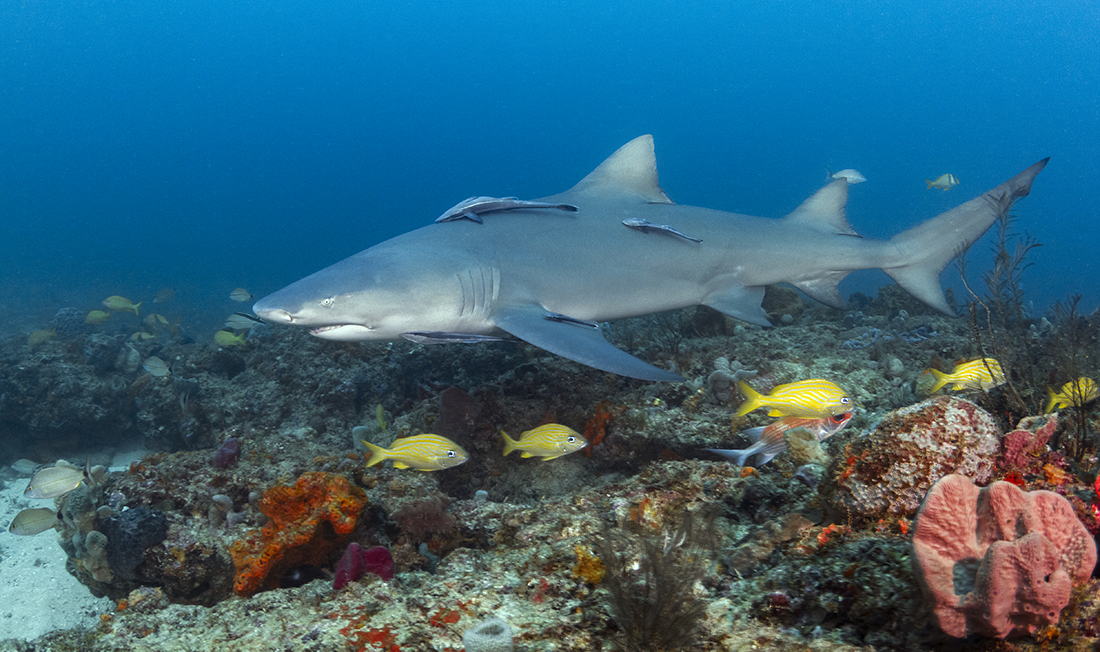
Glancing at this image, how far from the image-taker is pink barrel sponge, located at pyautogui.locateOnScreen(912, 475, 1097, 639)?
137cm

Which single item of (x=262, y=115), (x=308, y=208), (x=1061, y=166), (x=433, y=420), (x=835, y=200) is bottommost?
(x=433, y=420)

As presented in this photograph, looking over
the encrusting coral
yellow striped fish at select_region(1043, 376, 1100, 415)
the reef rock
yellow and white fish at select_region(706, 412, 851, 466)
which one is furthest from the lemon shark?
yellow striped fish at select_region(1043, 376, 1100, 415)

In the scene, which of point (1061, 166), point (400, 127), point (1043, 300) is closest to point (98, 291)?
point (1043, 300)

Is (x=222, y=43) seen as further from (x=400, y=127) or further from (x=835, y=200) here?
(x=835, y=200)

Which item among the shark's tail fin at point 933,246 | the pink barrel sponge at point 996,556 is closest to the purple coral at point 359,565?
the pink barrel sponge at point 996,556

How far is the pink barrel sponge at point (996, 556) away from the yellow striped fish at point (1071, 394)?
1586mm

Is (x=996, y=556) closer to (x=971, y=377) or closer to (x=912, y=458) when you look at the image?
(x=912, y=458)

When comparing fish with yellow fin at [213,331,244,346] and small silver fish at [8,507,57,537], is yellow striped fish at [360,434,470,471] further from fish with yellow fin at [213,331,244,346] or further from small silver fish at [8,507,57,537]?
fish with yellow fin at [213,331,244,346]

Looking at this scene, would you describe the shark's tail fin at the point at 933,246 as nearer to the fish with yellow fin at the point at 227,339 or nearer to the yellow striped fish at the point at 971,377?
the yellow striped fish at the point at 971,377

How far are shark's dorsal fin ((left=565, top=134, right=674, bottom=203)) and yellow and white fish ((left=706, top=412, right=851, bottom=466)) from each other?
10.9ft

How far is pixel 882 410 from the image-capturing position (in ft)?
13.9

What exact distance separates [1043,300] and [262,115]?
512 ft

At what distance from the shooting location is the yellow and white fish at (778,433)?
10.8ft

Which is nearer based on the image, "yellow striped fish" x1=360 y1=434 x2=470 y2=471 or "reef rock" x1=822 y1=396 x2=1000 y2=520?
"reef rock" x1=822 y1=396 x2=1000 y2=520
